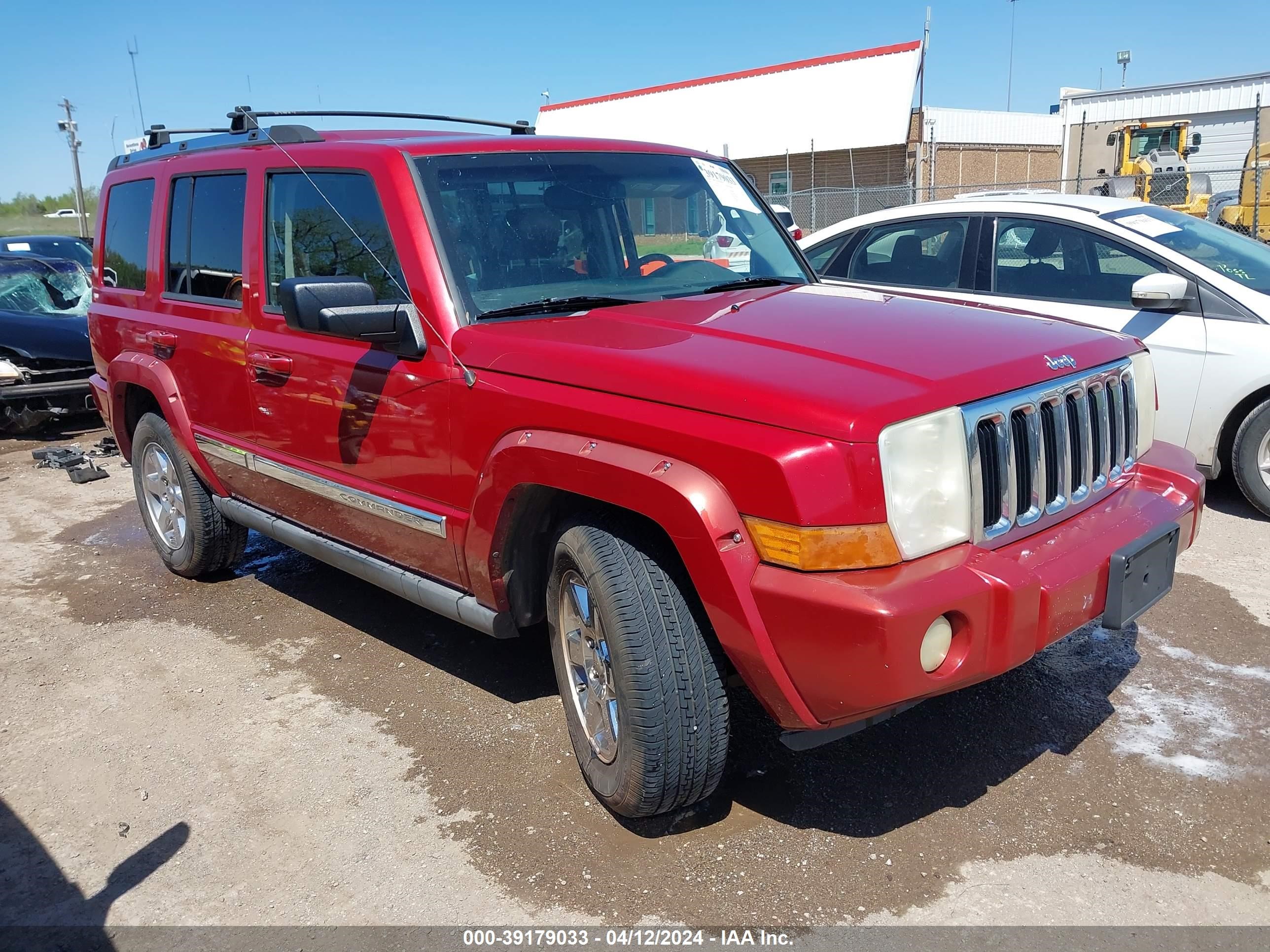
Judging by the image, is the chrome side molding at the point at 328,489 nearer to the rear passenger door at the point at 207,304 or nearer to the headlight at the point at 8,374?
the rear passenger door at the point at 207,304

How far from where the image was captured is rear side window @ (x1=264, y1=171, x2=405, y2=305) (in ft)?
11.5

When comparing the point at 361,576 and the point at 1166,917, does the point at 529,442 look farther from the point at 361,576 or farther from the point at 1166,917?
the point at 1166,917

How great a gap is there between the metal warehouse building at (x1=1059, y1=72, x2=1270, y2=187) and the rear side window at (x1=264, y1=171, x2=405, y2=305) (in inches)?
1266

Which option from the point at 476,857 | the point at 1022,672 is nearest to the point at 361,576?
the point at 476,857

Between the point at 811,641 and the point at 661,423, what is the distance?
662 mm

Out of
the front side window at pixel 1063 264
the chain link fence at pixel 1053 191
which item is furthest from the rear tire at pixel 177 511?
the chain link fence at pixel 1053 191

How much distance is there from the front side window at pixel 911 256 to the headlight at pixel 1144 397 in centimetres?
292

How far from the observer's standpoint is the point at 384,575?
3.76 meters

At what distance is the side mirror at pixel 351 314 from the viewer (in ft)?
10.2

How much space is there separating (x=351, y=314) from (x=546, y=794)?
1638 mm

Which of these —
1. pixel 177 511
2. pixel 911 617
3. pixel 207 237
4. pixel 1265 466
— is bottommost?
pixel 1265 466

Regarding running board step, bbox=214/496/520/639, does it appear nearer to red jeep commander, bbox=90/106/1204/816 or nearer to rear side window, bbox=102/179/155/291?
red jeep commander, bbox=90/106/1204/816

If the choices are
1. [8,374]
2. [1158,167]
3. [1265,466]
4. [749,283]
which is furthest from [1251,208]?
[8,374]

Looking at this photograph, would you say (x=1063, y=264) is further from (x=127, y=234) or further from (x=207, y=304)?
(x=127, y=234)
